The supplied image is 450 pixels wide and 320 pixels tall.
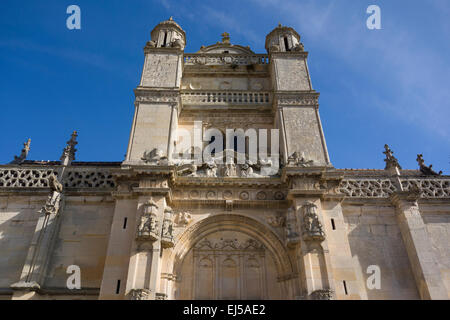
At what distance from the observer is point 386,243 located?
43.2 ft

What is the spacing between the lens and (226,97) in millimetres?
17500

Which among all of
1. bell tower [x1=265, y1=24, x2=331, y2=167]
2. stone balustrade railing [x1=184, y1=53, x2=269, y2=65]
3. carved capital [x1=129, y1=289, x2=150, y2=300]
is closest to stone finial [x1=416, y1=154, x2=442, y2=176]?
bell tower [x1=265, y1=24, x2=331, y2=167]

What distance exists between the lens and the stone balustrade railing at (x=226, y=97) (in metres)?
17.3

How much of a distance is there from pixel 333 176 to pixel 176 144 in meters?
7.31

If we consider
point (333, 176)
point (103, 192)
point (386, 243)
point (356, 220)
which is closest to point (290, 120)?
point (333, 176)

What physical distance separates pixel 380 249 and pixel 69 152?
14.0 meters

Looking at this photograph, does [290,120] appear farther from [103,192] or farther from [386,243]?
[103,192]

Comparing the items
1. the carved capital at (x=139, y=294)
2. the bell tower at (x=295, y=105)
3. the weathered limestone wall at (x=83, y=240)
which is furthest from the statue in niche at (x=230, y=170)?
the carved capital at (x=139, y=294)

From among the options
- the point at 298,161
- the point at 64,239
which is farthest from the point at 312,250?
the point at 64,239

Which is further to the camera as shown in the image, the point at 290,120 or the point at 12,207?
the point at 290,120

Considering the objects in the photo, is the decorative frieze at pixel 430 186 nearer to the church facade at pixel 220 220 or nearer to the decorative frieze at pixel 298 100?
the church facade at pixel 220 220

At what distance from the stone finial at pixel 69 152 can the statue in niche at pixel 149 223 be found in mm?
5215

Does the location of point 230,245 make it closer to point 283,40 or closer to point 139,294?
point 139,294

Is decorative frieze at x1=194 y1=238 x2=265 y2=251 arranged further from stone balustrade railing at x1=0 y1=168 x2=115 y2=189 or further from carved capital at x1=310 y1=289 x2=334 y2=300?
stone balustrade railing at x1=0 y1=168 x2=115 y2=189
